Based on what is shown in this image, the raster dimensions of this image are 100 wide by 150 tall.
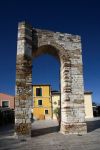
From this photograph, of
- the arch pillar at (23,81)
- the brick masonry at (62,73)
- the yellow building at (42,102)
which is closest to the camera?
the arch pillar at (23,81)

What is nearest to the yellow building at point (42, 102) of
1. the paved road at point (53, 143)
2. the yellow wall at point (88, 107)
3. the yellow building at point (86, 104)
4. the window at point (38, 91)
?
the window at point (38, 91)

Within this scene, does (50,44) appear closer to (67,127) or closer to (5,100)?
(67,127)

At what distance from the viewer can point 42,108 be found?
104 feet

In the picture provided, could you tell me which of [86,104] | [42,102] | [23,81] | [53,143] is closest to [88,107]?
[86,104]

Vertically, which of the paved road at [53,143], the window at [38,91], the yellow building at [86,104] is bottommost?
the paved road at [53,143]

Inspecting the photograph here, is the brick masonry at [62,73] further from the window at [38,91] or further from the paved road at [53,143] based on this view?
the window at [38,91]

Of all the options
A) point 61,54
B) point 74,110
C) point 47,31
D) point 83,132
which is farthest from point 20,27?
point 83,132

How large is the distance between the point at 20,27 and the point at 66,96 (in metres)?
4.58

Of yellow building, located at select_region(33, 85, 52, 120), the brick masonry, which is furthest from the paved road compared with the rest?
yellow building, located at select_region(33, 85, 52, 120)

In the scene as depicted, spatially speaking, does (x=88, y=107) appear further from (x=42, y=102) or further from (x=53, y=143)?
(x=53, y=143)

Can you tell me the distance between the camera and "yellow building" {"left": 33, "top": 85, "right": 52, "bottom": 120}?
31472mm

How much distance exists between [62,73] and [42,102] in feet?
68.8

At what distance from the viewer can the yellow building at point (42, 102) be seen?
31.5m

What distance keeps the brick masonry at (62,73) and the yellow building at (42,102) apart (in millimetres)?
20218
